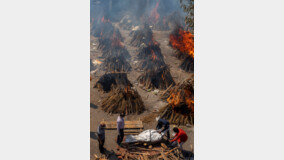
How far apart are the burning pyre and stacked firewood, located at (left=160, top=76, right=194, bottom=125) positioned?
0.75 m

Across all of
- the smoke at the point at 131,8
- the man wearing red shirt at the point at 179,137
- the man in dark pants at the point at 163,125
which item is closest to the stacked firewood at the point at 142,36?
the smoke at the point at 131,8

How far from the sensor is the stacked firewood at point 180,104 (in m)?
11.7

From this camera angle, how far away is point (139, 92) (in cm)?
1247

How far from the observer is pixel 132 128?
1129 centimetres

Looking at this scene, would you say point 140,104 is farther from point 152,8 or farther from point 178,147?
point 152,8

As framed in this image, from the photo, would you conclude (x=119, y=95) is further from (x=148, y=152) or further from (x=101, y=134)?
(x=148, y=152)

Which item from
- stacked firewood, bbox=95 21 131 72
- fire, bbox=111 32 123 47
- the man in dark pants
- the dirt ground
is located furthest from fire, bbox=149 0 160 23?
the man in dark pants

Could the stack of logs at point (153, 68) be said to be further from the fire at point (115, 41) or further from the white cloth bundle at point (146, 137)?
the white cloth bundle at point (146, 137)

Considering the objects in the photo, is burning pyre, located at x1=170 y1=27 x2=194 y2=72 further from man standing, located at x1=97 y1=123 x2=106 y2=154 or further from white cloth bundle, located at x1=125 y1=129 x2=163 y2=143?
man standing, located at x1=97 y1=123 x2=106 y2=154

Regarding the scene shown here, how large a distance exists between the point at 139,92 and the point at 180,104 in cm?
174

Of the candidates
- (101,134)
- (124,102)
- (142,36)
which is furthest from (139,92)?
(101,134)

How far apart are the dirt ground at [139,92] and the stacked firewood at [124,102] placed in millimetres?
199

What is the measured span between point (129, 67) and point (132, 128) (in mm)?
3049

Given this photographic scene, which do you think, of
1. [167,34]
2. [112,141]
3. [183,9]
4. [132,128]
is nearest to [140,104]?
[132,128]
